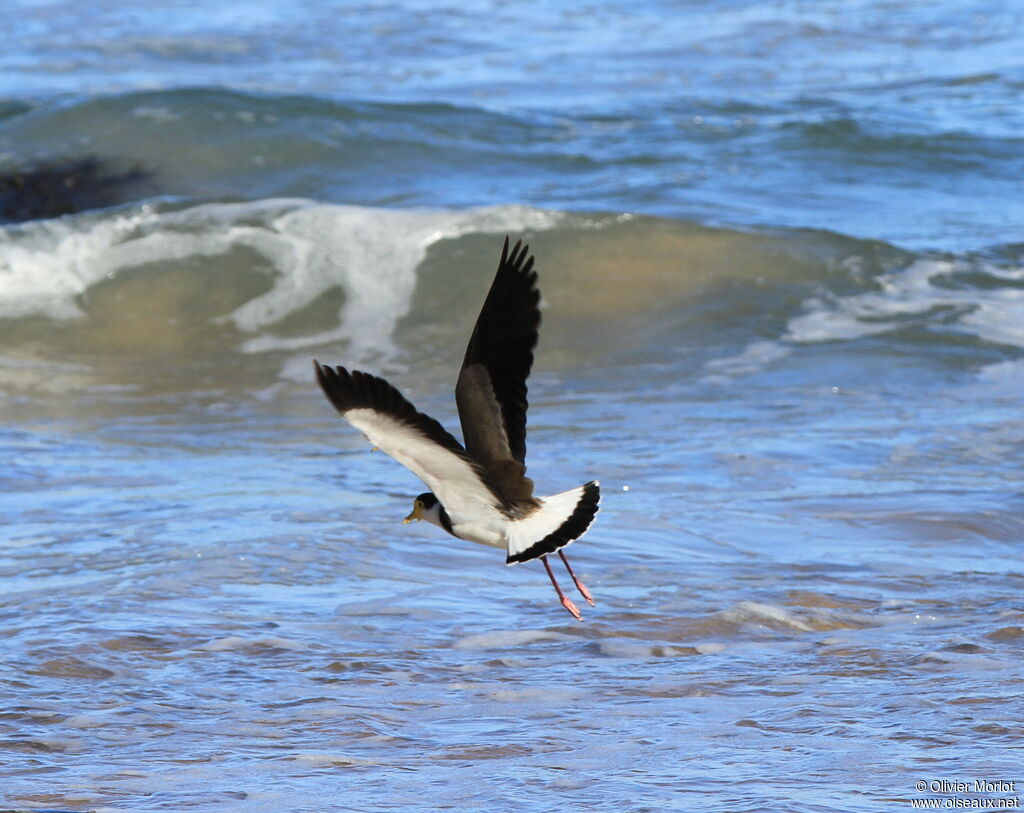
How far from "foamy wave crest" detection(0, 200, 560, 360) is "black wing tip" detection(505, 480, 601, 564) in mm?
6440

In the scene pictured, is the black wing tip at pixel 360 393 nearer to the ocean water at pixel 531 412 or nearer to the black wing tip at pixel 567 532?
A: the black wing tip at pixel 567 532

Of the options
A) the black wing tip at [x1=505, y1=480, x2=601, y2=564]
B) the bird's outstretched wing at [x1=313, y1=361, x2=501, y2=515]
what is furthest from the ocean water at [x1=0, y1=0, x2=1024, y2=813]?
the bird's outstretched wing at [x1=313, y1=361, x2=501, y2=515]

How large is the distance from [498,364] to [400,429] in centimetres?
54

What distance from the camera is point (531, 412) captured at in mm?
8055

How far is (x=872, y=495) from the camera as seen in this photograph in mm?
6234

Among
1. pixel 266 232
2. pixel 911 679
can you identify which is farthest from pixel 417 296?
pixel 911 679

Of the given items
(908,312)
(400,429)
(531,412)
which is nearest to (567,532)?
(400,429)

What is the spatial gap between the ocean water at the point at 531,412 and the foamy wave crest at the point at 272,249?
0.12ft

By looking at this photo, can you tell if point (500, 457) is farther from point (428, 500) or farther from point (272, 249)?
point (272, 249)

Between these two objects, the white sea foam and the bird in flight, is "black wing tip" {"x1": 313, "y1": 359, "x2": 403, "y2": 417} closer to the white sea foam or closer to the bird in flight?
the bird in flight

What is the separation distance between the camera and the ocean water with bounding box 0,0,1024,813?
3.80 m

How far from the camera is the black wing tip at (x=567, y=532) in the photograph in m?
3.43

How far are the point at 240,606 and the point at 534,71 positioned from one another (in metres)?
12.1

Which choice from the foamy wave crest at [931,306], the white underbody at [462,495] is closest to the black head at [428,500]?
the white underbody at [462,495]
